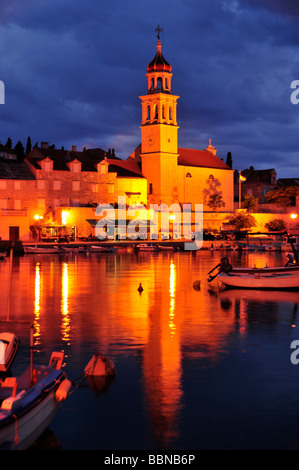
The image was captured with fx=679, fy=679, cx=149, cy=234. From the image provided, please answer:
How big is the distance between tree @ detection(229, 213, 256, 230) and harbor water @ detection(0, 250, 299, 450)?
7923cm

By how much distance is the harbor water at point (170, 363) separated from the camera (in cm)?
1448

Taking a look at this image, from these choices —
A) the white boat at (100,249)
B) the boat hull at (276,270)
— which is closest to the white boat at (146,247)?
the white boat at (100,249)

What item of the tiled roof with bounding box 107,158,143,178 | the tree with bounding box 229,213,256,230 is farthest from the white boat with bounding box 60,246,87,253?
the tree with bounding box 229,213,256,230

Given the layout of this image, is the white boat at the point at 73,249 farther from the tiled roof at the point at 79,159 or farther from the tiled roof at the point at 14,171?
the tiled roof at the point at 79,159

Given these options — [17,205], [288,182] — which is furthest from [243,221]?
[17,205]

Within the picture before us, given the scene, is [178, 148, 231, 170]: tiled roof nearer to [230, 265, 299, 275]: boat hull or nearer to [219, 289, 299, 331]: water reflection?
[230, 265, 299, 275]: boat hull

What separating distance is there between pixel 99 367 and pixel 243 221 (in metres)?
104

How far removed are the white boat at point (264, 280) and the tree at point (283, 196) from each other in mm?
92590

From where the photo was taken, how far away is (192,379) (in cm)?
1858

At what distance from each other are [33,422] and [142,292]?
93.8ft

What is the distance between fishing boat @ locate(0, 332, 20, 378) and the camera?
17.7m

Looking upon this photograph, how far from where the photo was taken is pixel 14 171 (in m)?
96.1
